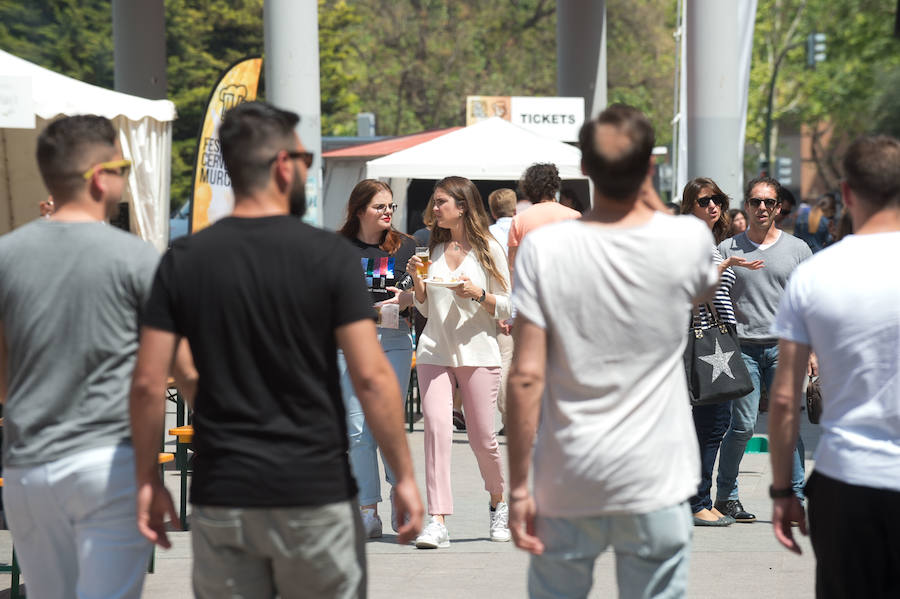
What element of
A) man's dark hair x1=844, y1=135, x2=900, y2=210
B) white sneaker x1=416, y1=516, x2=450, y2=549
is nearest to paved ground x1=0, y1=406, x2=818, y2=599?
white sneaker x1=416, y1=516, x2=450, y2=549

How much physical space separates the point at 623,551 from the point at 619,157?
1020 mm

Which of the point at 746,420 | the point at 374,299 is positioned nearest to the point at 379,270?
the point at 374,299

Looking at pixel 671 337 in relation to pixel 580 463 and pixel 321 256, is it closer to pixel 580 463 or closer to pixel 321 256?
pixel 580 463

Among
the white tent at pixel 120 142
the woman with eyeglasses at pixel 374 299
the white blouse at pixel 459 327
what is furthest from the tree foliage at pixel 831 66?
the woman with eyeglasses at pixel 374 299

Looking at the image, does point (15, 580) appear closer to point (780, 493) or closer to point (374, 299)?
point (374, 299)

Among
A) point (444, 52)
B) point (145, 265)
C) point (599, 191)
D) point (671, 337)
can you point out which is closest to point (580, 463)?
point (671, 337)

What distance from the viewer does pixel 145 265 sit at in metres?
3.70

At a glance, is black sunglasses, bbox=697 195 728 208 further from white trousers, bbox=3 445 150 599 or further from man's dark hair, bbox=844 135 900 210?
white trousers, bbox=3 445 150 599

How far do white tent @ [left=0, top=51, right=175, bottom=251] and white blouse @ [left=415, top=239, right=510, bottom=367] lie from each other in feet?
12.1

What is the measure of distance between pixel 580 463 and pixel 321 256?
33.1 inches

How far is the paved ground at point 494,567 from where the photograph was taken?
6121 millimetres

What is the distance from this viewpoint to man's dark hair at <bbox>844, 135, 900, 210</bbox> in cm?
372

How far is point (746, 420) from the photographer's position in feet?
24.9

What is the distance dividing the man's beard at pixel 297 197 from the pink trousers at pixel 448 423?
3670 mm
